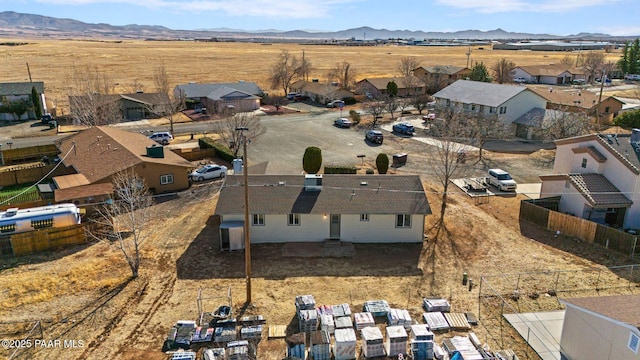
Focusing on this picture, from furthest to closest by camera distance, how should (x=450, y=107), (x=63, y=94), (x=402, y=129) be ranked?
(x=63, y=94)
(x=450, y=107)
(x=402, y=129)

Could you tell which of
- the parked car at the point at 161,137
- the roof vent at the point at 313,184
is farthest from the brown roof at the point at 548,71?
the roof vent at the point at 313,184

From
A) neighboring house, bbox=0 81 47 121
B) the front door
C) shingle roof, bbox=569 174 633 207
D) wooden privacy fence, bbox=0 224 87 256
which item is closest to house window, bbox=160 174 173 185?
wooden privacy fence, bbox=0 224 87 256

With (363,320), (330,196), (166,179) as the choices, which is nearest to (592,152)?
(330,196)

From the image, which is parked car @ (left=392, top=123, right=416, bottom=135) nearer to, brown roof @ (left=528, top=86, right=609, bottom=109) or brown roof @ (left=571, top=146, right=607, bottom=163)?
brown roof @ (left=528, top=86, right=609, bottom=109)

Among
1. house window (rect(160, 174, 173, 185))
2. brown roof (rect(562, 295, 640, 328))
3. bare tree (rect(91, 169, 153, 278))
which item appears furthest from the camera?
house window (rect(160, 174, 173, 185))

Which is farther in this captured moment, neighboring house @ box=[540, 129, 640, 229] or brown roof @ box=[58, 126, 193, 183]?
brown roof @ box=[58, 126, 193, 183]

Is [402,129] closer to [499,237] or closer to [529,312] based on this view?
[499,237]

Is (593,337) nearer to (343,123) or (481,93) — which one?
(343,123)

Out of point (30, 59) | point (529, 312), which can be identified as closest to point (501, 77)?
point (529, 312)
